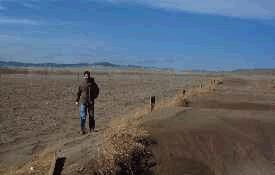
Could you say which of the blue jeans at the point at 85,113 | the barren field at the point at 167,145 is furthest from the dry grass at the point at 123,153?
the blue jeans at the point at 85,113

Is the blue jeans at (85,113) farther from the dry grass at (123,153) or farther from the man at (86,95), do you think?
the dry grass at (123,153)

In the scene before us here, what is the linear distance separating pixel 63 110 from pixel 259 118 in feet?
44.2

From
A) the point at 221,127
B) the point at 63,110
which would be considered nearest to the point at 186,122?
the point at 221,127

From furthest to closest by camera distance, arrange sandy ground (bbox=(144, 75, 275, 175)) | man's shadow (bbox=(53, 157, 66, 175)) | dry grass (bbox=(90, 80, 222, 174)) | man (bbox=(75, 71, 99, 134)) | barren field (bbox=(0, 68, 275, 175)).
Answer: man (bbox=(75, 71, 99, 134)) → sandy ground (bbox=(144, 75, 275, 175)) → barren field (bbox=(0, 68, 275, 175)) → dry grass (bbox=(90, 80, 222, 174)) → man's shadow (bbox=(53, 157, 66, 175))

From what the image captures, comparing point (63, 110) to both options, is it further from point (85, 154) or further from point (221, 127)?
point (85, 154)

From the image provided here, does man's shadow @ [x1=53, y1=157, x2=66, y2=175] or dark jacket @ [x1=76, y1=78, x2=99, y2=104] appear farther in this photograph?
dark jacket @ [x1=76, y1=78, x2=99, y2=104]

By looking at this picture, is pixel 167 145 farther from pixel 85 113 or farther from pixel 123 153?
pixel 85 113

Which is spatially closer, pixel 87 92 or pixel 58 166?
pixel 58 166

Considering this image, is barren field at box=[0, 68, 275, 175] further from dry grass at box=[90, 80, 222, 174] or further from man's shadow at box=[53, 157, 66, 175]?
man's shadow at box=[53, 157, 66, 175]

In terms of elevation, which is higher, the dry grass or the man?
the man

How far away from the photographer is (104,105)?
3509cm

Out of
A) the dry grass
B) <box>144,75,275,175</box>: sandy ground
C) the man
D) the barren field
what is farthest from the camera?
the man

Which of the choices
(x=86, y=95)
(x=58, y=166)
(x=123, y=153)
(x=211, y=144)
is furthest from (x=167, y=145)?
(x=86, y=95)

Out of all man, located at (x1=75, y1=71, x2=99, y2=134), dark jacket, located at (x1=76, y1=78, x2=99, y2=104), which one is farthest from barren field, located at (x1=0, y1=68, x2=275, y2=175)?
dark jacket, located at (x1=76, y1=78, x2=99, y2=104)
